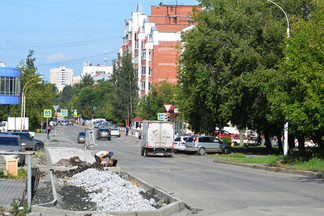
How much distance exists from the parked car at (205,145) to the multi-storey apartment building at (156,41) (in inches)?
1856

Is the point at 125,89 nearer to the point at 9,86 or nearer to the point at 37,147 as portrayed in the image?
the point at 9,86

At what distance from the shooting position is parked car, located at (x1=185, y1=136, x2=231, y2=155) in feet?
145

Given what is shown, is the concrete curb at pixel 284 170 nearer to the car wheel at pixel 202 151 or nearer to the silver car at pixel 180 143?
the car wheel at pixel 202 151

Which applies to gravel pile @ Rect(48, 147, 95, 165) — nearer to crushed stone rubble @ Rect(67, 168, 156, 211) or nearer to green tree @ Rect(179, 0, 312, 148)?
crushed stone rubble @ Rect(67, 168, 156, 211)

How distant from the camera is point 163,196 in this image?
1387 cm

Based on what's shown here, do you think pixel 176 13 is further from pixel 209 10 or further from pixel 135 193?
pixel 135 193

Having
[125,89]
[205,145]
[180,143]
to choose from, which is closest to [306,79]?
[205,145]

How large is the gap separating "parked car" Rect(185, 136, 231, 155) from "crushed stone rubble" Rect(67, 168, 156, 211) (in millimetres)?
23512

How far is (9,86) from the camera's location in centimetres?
8338

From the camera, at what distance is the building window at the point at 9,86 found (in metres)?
83.0

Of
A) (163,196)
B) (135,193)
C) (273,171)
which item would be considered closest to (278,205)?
(163,196)

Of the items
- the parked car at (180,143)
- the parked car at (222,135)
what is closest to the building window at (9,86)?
the parked car at (222,135)

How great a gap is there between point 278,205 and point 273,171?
13.0 m

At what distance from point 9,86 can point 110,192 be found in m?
72.4
